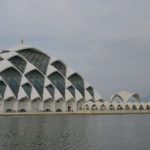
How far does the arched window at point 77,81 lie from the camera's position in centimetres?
9829

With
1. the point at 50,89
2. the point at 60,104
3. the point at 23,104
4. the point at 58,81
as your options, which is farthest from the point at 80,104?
the point at 23,104

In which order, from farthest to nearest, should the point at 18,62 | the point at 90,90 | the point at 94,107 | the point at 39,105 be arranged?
the point at 90,90 < the point at 94,107 < the point at 18,62 < the point at 39,105

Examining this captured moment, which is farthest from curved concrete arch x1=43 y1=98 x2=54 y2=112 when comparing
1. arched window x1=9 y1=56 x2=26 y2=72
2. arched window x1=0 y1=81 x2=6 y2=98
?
arched window x1=0 y1=81 x2=6 y2=98

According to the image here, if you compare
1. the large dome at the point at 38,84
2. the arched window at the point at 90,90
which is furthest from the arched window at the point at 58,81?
the arched window at the point at 90,90

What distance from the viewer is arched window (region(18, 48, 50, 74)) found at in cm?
9438

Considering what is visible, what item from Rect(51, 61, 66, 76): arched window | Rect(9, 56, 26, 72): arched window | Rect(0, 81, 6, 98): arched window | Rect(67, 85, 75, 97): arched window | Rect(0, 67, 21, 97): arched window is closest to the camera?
Rect(0, 81, 6, 98): arched window

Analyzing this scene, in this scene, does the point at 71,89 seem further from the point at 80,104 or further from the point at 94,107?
the point at 94,107

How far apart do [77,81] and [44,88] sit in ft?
43.4

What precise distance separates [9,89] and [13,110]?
5.14 m

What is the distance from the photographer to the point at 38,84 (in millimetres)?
89812

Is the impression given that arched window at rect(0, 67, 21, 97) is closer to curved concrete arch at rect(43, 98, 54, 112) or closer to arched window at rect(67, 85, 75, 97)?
curved concrete arch at rect(43, 98, 54, 112)

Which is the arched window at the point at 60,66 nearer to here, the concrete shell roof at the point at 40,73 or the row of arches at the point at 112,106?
the concrete shell roof at the point at 40,73

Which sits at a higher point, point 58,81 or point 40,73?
point 40,73

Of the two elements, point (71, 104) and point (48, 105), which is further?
point (71, 104)
